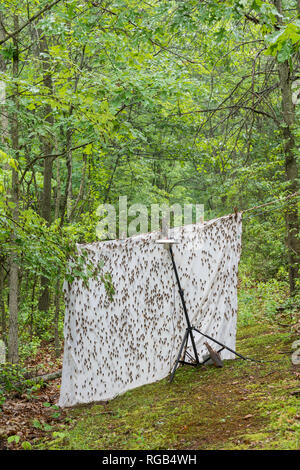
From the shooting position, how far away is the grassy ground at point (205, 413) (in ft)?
10.5

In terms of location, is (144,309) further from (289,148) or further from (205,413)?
(289,148)

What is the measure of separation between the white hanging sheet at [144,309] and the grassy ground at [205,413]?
267 mm

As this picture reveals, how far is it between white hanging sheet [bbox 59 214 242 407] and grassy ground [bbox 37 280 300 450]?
0.27 meters

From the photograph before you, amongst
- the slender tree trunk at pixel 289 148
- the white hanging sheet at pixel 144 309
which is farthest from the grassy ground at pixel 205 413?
the slender tree trunk at pixel 289 148

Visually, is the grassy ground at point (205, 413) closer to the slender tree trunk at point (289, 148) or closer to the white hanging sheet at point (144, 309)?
the white hanging sheet at point (144, 309)

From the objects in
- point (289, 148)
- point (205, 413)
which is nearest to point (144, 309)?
point (205, 413)

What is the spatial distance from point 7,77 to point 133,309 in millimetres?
2952

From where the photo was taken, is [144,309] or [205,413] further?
[144,309]

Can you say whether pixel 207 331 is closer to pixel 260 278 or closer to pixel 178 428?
pixel 178 428

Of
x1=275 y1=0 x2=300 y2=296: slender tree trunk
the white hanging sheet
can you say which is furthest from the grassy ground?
x1=275 y1=0 x2=300 y2=296: slender tree trunk

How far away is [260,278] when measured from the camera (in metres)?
10.7

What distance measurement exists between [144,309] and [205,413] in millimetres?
1797

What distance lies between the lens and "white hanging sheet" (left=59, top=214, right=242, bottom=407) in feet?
16.3

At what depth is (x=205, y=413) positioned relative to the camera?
12.7ft
